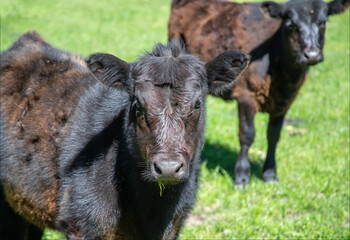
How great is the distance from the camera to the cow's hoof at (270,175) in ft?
26.2

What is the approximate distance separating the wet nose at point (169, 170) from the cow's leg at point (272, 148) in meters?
4.68

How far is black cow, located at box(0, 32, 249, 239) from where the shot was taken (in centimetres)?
386

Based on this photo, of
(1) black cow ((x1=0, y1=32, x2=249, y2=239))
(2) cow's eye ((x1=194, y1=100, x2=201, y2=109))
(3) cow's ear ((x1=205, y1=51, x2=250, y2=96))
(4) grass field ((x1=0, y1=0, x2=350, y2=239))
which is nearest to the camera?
(1) black cow ((x1=0, y1=32, x2=249, y2=239))

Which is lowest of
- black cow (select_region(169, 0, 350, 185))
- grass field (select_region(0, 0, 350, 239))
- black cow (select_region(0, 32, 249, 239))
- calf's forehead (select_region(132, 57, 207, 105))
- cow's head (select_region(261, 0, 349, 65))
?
grass field (select_region(0, 0, 350, 239))

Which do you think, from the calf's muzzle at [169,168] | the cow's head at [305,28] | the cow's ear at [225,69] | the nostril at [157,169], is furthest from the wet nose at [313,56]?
the nostril at [157,169]

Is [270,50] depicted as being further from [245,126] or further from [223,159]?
[223,159]

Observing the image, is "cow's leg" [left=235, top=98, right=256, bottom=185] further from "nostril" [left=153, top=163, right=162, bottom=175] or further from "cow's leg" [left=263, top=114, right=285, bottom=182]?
"nostril" [left=153, top=163, right=162, bottom=175]

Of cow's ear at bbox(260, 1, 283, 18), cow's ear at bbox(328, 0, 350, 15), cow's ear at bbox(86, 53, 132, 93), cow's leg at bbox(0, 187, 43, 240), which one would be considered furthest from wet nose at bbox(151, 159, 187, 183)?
cow's ear at bbox(328, 0, 350, 15)

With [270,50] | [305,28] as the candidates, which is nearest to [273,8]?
[270,50]

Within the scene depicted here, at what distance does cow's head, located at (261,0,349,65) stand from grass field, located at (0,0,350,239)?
1.89 m

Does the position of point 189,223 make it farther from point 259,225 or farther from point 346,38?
point 346,38

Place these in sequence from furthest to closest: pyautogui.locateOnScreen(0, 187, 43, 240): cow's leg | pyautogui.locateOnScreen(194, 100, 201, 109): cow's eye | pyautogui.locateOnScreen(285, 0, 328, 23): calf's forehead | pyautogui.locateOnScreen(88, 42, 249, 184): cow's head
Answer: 1. pyautogui.locateOnScreen(285, 0, 328, 23): calf's forehead
2. pyautogui.locateOnScreen(0, 187, 43, 240): cow's leg
3. pyautogui.locateOnScreen(194, 100, 201, 109): cow's eye
4. pyautogui.locateOnScreen(88, 42, 249, 184): cow's head

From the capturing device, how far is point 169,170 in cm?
349

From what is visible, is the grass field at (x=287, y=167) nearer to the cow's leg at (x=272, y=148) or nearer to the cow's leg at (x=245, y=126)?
the cow's leg at (x=272, y=148)
